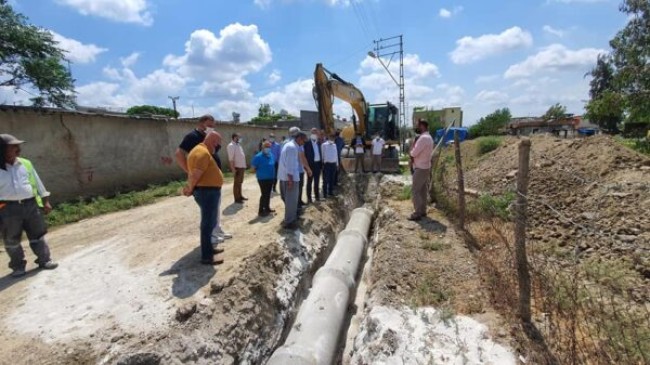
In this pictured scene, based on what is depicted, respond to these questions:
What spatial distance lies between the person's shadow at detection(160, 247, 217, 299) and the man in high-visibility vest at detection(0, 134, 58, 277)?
73.0 inches

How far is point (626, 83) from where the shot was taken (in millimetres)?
12805

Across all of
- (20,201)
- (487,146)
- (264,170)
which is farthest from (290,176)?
A: (487,146)

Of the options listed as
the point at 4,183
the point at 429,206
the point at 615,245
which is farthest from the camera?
the point at 429,206

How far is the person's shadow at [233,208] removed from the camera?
26.5 feet

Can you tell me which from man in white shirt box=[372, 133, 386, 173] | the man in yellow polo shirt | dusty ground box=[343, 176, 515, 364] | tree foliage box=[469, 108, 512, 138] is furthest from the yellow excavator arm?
tree foliage box=[469, 108, 512, 138]

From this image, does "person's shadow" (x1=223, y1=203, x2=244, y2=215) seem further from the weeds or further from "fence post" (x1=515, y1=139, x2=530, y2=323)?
"fence post" (x1=515, y1=139, x2=530, y2=323)

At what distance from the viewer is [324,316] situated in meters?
4.35

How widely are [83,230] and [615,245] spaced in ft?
31.1

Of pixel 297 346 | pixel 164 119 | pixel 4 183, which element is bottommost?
pixel 297 346

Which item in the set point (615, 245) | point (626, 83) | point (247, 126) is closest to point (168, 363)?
point (615, 245)

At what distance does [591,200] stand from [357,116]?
30.7 ft

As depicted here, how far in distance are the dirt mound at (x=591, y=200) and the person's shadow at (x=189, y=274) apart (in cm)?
403

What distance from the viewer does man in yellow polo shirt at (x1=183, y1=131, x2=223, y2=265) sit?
14.9ft

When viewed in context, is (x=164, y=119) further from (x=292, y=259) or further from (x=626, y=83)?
(x=626, y=83)
